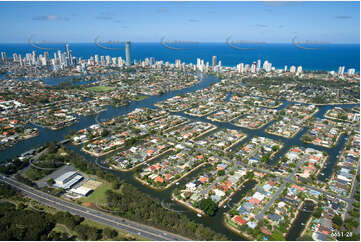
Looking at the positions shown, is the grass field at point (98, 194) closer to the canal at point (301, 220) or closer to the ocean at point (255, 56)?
the canal at point (301, 220)

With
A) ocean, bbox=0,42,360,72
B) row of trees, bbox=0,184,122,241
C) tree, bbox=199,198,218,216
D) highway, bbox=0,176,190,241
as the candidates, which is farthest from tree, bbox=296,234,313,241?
ocean, bbox=0,42,360,72

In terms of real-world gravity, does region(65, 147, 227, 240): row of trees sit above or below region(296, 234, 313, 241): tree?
above

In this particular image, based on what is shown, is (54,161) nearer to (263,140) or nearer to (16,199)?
(16,199)

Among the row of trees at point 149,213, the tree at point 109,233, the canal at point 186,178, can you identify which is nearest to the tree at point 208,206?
the canal at point 186,178

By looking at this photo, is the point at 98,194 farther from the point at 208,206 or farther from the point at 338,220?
the point at 338,220

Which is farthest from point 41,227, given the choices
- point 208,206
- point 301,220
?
point 301,220

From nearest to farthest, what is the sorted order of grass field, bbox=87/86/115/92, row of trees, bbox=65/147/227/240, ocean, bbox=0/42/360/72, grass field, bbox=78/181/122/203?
1. row of trees, bbox=65/147/227/240
2. grass field, bbox=78/181/122/203
3. grass field, bbox=87/86/115/92
4. ocean, bbox=0/42/360/72

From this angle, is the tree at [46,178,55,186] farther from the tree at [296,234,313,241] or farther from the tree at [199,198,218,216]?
the tree at [296,234,313,241]

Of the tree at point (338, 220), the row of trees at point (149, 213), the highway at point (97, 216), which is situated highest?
the tree at point (338, 220)

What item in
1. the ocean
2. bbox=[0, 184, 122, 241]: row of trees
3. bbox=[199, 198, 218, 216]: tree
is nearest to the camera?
bbox=[0, 184, 122, 241]: row of trees
